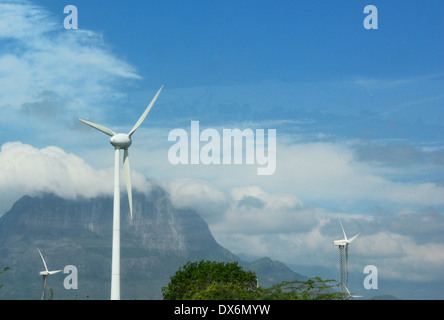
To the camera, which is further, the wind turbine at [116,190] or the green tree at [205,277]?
the green tree at [205,277]

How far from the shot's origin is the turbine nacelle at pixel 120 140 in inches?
2781

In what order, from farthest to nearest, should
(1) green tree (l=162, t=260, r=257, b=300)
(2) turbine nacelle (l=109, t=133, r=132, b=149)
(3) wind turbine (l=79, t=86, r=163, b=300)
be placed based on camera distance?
1. (1) green tree (l=162, t=260, r=257, b=300)
2. (2) turbine nacelle (l=109, t=133, r=132, b=149)
3. (3) wind turbine (l=79, t=86, r=163, b=300)

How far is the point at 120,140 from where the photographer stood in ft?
232

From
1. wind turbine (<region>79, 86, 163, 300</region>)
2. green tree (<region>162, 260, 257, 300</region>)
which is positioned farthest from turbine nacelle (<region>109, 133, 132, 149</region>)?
green tree (<region>162, 260, 257, 300</region>)

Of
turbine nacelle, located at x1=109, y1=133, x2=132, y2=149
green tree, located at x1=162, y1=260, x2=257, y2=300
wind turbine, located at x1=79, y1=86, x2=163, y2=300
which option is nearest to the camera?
wind turbine, located at x1=79, y1=86, x2=163, y2=300

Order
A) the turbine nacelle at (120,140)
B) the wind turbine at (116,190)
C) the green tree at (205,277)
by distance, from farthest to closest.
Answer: the green tree at (205,277) → the turbine nacelle at (120,140) → the wind turbine at (116,190)

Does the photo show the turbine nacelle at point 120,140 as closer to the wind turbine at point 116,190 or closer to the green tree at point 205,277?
the wind turbine at point 116,190

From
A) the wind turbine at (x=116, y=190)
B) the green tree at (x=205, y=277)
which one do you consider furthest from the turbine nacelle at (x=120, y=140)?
the green tree at (x=205, y=277)

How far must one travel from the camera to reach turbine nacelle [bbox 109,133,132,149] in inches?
2781

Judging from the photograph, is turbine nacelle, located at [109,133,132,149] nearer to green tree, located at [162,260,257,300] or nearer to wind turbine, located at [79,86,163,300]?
wind turbine, located at [79,86,163,300]

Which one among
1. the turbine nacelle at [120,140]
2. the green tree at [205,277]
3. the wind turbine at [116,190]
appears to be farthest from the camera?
the green tree at [205,277]
